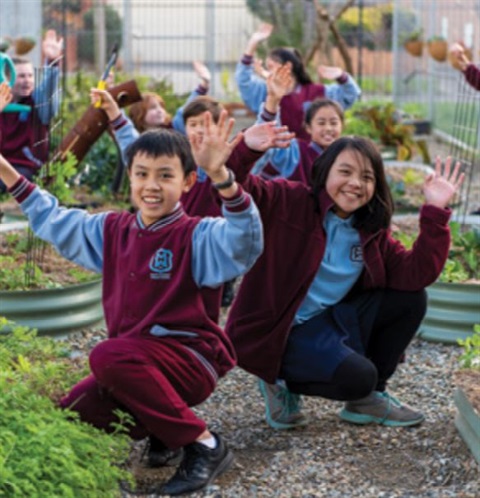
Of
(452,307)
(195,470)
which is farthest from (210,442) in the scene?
(452,307)

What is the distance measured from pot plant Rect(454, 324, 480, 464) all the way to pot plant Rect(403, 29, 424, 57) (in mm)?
13901

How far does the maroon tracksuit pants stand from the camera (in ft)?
13.3

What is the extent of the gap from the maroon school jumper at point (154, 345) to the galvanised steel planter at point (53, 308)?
1746 mm

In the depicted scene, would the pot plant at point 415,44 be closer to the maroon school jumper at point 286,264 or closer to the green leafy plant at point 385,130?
the green leafy plant at point 385,130

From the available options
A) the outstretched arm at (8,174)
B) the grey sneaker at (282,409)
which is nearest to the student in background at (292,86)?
the grey sneaker at (282,409)

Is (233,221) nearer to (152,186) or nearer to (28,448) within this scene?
(152,186)

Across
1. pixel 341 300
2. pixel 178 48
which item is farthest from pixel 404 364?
pixel 178 48

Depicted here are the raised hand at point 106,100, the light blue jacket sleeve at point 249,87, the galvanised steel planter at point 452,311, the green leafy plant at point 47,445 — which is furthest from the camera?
the light blue jacket sleeve at point 249,87

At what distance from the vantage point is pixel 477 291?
616cm

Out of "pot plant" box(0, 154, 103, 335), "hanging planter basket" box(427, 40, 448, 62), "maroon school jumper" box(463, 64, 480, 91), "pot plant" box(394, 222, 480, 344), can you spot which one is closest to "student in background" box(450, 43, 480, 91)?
"maroon school jumper" box(463, 64, 480, 91)

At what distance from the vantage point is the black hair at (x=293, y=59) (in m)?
9.57

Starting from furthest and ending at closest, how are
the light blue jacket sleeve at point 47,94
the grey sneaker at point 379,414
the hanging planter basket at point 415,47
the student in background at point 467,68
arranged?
the hanging planter basket at point 415,47 < the student in background at point 467,68 < the light blue jacket sleeve at point 47,94 < the grey sneaker at point 379,414

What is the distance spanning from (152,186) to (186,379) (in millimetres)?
657

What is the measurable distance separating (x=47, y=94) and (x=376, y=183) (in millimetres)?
4219
